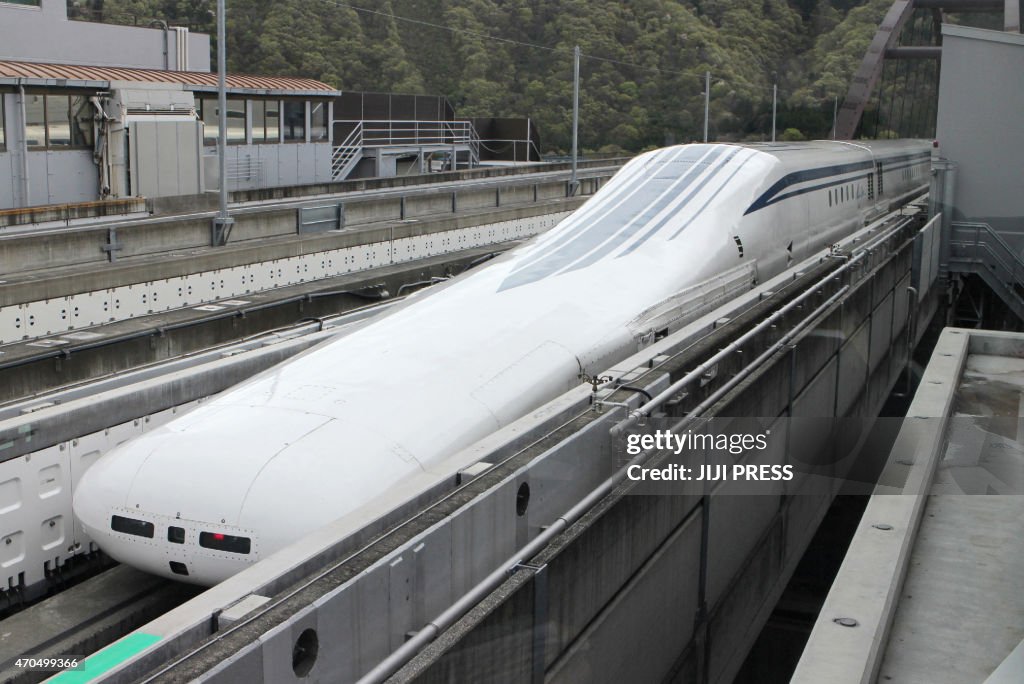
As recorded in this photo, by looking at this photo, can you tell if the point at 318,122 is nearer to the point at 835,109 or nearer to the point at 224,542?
the point at 835,109

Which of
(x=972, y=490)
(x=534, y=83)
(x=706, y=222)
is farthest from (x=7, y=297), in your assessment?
(x=534, y=83)

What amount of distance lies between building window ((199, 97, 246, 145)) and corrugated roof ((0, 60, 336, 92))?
649mm

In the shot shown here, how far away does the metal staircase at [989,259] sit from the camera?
23.2 metres

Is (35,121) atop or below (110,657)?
atop

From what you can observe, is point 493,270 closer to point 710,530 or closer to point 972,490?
point 710,530

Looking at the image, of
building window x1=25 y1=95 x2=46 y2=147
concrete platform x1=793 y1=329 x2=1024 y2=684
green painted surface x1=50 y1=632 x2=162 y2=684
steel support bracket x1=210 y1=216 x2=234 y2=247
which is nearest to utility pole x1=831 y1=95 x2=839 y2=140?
building window x1=25 y1=95 x2=46 y2=147

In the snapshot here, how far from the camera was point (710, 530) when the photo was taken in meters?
10.7

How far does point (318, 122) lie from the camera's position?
130ft

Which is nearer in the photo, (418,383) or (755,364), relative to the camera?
(418,383)

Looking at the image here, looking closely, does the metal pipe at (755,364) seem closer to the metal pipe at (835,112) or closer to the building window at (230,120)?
the building window at (230,120)

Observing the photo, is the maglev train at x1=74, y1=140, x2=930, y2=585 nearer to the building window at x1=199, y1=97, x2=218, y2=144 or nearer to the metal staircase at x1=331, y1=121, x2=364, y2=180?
the building window at x1=199, y1=97, x2=218, y2=144

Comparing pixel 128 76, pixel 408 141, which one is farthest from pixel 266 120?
pixel 408 141

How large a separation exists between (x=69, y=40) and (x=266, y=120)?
716 cm

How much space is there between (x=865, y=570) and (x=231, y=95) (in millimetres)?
31265
